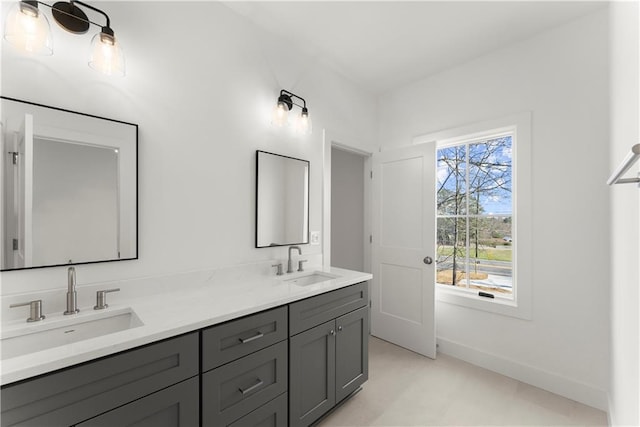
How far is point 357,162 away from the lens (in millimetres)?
3779

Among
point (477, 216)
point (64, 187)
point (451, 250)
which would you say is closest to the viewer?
point (64, 187)

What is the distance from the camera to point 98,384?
3.16 feet

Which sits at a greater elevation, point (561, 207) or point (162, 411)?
point (561, 207)

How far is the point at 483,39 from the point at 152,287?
3061 millimetres

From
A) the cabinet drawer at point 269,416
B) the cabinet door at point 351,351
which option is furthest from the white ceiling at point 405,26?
the cabinet drawer at point 269,416

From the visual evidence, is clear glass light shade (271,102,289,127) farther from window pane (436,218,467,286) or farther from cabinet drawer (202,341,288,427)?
window pane (436,218,467,286)

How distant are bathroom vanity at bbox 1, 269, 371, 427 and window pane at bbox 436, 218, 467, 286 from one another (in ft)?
4.09

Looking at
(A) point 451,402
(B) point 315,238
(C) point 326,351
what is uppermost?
(B) point 315,238

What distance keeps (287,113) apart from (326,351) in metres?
1.76

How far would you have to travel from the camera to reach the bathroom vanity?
91 centimetres

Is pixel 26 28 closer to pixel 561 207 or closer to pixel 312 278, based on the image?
pixel 312 278

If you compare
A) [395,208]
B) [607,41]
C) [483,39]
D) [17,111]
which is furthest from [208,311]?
[607,41]

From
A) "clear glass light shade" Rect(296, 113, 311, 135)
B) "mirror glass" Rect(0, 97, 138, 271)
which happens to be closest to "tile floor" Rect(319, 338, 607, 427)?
"mirror glass" Rect(0, 97, 138, 271)

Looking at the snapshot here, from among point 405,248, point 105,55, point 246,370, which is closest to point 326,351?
point 246,370
